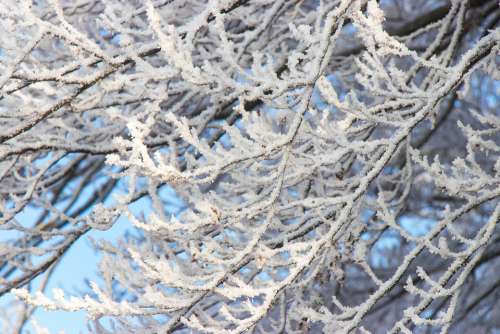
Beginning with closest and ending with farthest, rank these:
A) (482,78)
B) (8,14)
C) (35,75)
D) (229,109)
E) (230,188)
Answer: (35,75)
(8,14)
(230,188)
(229,109)
(482,78)

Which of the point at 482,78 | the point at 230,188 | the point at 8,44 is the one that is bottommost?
the point at 230,188

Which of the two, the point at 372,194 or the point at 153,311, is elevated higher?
the point at 372,194

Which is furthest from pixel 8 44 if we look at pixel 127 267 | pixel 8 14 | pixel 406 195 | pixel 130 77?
pixel 406 195

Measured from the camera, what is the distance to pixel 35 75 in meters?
2.59

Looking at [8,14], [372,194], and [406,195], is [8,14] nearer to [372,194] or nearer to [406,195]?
[406,195]

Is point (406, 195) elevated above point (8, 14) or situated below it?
below

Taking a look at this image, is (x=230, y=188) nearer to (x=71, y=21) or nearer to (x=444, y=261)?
(x=71, y=21)

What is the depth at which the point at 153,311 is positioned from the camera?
2619mm

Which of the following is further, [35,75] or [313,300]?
[313,300]

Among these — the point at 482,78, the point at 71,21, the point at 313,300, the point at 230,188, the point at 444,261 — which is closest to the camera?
the point at 230,188

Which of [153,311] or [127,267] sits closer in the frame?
[153,311]

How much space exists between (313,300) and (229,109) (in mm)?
1644

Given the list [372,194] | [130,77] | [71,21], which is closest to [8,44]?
[130,77]

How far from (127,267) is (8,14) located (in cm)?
117
